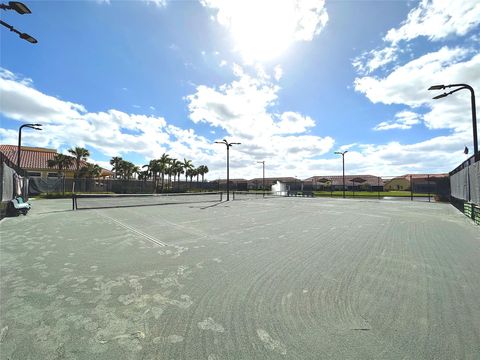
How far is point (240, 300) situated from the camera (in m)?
3.90

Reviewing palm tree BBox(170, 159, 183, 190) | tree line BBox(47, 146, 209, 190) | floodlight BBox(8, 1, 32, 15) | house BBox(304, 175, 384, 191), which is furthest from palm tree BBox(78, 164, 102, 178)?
floodlight BBox(8, 1, 32, 15)

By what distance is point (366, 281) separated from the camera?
15.3 ft

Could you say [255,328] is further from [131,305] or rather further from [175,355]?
[131,305]

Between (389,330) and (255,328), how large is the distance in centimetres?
168

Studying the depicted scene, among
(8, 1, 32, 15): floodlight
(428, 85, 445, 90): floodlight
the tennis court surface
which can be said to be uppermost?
(428, 85, 445, 90): floodlight

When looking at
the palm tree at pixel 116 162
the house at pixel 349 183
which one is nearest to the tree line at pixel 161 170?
the palm tree at pixel 116 162

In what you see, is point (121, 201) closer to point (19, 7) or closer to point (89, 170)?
point (19, 7)

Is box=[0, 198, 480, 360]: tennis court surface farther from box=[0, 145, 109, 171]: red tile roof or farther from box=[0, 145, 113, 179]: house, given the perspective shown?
box=[0, 145, 109, 171]: red tile roof

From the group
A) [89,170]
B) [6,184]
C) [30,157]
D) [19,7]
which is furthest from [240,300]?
[30,157]

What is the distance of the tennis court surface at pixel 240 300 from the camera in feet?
9.09

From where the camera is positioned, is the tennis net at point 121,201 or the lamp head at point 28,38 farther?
the tennis net at point 121,201

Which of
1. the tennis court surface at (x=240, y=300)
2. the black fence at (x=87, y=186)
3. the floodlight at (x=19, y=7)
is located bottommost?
the tennis court surface at (x=240, y=300)

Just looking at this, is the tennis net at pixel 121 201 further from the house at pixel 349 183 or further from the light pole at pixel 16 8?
the house at pixel 349 183

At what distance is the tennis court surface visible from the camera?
9.09ft
